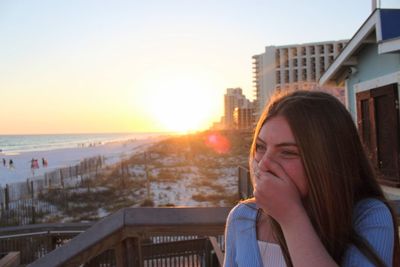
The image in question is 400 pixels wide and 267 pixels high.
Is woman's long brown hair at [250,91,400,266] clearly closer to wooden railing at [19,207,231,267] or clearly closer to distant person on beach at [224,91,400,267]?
distant person on beach at [224,91,400,267]

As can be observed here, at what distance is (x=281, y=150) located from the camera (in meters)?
1.09

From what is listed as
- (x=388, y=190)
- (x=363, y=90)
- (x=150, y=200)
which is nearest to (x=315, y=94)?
(x=388, y=190)

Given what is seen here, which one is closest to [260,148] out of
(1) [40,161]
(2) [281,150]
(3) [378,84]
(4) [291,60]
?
(2) [281,150]

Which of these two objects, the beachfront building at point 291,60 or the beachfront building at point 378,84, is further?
the beachfront building at point 291,60

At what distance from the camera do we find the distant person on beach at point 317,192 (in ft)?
3.20

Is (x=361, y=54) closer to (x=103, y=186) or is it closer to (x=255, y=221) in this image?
(x=255, y=221)

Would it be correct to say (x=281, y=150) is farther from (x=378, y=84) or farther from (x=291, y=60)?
(x=291, y=60)

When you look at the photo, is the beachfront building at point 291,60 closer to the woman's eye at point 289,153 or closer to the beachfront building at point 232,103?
the beachfront building at point 232,103

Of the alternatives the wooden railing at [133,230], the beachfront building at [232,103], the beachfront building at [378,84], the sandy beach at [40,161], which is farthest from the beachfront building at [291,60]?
the wooden railing at [133,230]

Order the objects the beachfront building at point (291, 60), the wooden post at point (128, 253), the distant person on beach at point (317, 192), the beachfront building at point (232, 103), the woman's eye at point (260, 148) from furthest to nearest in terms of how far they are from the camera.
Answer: the beachfront building at point (232, 103) < the beachfront building at point (291, 60) < the wooden post at point (128, 253) < the woman's eye at point (260, 148) < the distant person on beach at point (317, 192)

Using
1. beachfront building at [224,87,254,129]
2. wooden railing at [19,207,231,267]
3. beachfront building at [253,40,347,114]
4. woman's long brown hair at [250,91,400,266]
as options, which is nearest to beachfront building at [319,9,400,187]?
wooden railing at [19,207,231,267]

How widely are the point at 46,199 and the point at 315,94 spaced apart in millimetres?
18488

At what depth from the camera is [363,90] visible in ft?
22.8

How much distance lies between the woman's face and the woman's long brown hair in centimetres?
2
